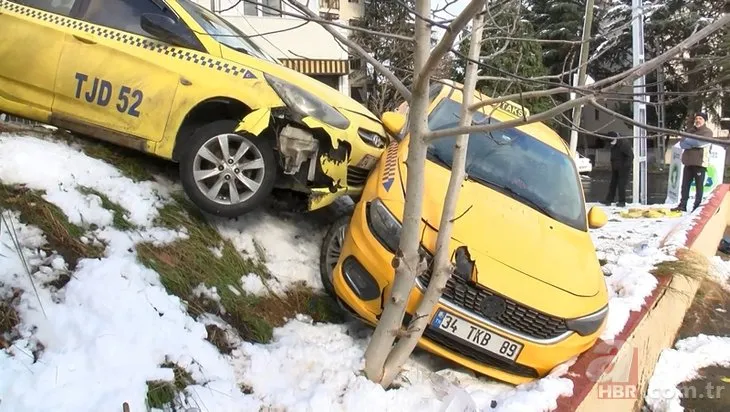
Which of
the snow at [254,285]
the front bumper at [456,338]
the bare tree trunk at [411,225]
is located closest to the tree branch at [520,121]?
the bare tree trunk at [411,225]

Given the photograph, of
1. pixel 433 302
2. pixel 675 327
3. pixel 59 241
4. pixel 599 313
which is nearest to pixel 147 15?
pixel 59 241

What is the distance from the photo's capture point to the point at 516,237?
4086 mm

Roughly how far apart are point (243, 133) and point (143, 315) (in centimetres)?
159

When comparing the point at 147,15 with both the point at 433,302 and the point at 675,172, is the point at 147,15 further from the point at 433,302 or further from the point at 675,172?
the point at 675,172

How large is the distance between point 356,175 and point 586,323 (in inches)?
75.9

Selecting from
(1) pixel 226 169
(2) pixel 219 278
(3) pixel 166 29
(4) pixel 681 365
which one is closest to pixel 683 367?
(4) pixel 681 365

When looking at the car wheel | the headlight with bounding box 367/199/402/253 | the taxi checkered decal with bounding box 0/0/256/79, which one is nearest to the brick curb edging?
the headlight with bounding box 367/199/402/253

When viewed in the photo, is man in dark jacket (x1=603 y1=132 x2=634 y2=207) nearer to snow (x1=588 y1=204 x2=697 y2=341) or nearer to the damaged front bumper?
snow (x1=588 y1=204 x2=697 y2=341)

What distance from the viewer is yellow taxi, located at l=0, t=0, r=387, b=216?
4.44 metres

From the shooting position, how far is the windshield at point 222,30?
16.5 ft

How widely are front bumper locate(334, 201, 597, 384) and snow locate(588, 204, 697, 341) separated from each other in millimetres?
771

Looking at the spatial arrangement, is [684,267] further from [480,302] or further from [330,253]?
[330,253]

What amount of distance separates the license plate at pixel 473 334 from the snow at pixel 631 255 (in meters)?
1.06

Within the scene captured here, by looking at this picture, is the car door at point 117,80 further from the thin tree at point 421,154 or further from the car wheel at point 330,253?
the thin tree at point 421,154
